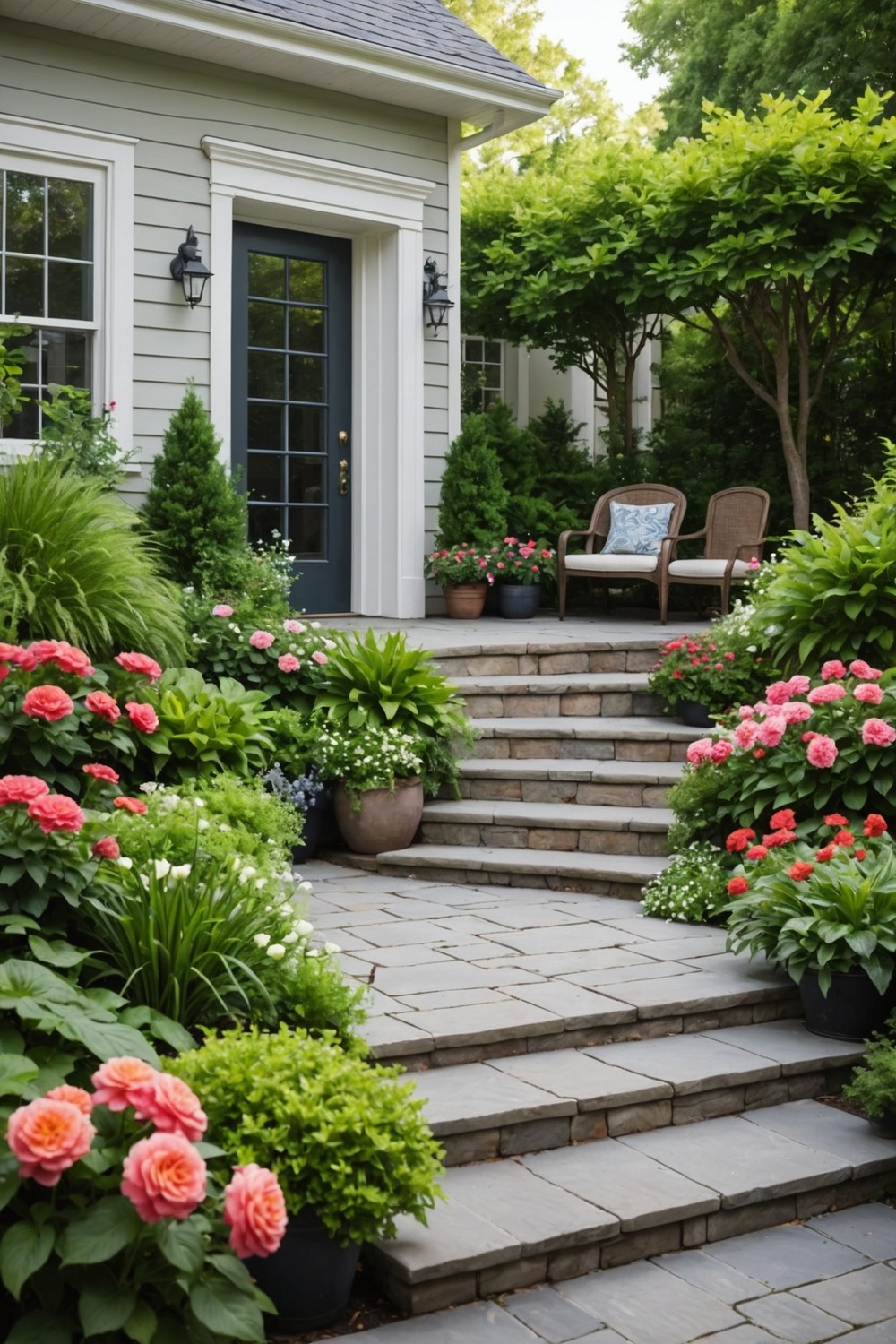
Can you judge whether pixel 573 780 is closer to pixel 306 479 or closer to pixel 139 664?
pixel 139 664

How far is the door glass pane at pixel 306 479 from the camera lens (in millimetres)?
8312

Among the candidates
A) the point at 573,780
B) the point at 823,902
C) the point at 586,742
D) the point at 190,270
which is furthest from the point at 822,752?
the point at 190,270

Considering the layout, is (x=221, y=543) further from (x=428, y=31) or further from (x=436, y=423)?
(x=428, y=31)

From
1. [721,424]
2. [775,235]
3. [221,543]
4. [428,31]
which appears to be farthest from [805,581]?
[721,424]

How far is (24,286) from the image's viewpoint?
6.97 metres

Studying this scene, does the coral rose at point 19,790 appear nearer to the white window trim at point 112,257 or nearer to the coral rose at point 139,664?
the coral rose at point 139,664

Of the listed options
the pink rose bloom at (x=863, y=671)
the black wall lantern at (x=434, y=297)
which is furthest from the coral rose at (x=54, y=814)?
the black wall lantern at (x=434, y=297)

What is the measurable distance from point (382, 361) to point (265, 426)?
2.84 feet

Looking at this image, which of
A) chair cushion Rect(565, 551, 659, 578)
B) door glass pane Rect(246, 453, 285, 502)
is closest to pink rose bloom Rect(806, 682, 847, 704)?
chair cushion Rect(565, 551, 659, 578)

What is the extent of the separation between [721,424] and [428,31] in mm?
4023

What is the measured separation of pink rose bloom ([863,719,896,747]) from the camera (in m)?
4.53

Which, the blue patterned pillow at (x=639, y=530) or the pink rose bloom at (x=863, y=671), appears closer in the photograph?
the pink rose bloom at (x=863, y=671)

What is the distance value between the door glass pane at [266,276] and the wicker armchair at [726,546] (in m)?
2.81

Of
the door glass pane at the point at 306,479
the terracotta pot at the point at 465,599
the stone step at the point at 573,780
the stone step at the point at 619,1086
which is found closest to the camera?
the stone step at the point at 619,1086
